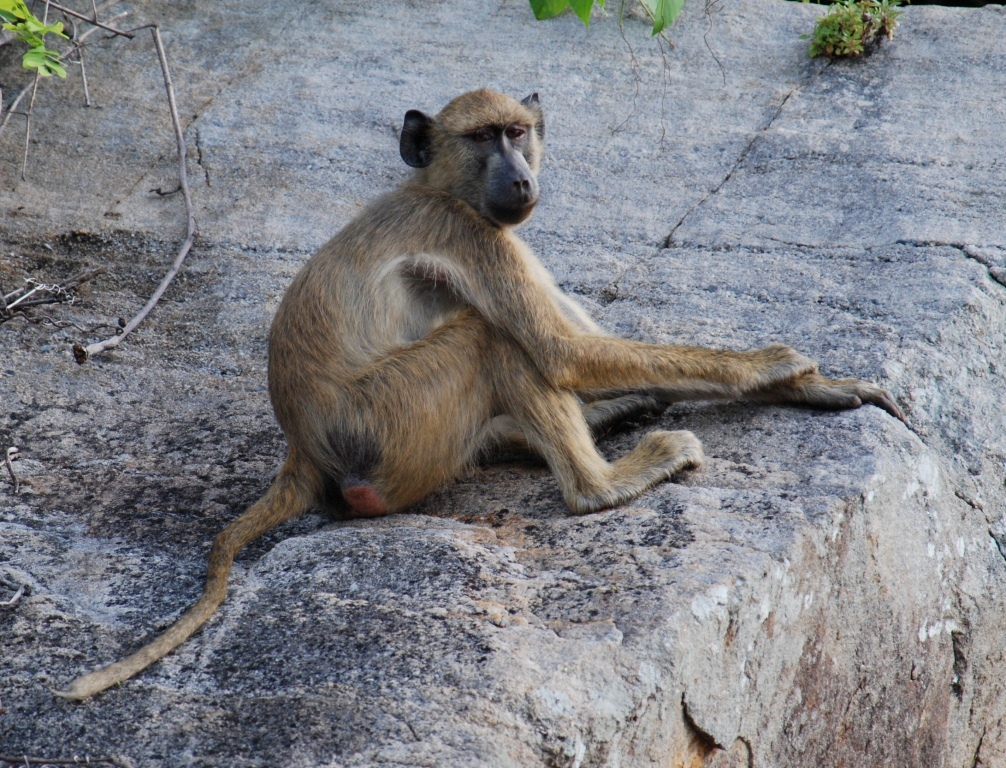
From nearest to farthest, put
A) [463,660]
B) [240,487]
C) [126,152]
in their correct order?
[463,660]
[240,487]
[126,152]

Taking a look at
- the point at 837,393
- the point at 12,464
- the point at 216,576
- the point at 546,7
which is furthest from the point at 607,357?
A: the point at 12,464

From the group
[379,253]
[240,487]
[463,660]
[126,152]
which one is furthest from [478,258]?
[126,152]

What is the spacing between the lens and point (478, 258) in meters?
3.95

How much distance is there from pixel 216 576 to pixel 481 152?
1.99 metres

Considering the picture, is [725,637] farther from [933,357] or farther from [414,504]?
[933,357]

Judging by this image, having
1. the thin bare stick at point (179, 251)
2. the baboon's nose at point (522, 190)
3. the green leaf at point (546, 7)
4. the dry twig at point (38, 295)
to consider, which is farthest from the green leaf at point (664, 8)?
the dry twig at point (38, 295)

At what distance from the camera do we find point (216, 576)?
3168 millimetres

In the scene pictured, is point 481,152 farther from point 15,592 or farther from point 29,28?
point 15,592

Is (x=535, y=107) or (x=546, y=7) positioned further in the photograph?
(x=535, y=107)

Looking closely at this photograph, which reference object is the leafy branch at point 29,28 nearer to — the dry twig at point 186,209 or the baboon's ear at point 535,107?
the dry twig at point 186,209

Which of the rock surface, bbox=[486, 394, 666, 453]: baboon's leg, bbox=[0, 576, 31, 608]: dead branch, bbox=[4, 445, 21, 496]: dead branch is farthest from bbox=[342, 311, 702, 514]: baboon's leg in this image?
bbox=[4, 445, 21, 496]: dead branch

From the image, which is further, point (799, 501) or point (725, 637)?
point (799, 501)

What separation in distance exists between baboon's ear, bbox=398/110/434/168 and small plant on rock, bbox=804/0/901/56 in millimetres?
3343

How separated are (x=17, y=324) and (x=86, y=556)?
85.0 inches
